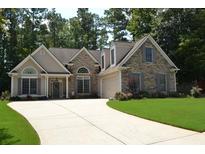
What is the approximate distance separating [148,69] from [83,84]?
7.42 metres

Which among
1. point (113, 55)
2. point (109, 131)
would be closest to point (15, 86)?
point (113, 55)

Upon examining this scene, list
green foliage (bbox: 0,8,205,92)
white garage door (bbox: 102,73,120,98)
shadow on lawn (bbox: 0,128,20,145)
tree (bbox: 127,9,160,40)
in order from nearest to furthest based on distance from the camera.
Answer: shadow on lawn (bbox: 0,128,20,145), white garage door (bbox: 102,73,120,98), green foliage (bbox: 0,8,205,92), tree (bbox: 127,9,160,40)

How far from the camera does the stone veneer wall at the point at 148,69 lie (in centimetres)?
2746

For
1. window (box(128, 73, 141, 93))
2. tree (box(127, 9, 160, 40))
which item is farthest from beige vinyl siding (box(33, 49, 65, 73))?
tree (box(127, 9, 160, 40))

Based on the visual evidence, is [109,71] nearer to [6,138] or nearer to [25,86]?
[25,86]

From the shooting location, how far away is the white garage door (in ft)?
91.9

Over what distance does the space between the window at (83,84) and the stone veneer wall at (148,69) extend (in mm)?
6020

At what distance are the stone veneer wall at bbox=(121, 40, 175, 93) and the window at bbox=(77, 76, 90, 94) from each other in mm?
6020

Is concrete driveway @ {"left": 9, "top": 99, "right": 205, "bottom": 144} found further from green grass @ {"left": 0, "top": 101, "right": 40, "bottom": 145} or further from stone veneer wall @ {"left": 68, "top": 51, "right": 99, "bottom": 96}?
stone veneer wall @ {"left": 68, "top": 51, "right": 99, "bottom": 96}

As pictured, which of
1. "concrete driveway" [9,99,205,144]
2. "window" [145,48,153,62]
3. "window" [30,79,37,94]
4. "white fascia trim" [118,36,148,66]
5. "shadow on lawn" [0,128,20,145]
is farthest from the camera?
"window" [30,79,37,94]

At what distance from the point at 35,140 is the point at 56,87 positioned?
22.4m

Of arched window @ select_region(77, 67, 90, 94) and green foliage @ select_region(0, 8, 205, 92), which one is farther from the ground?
green foliage @ select_region(0, 8, 205, 92)

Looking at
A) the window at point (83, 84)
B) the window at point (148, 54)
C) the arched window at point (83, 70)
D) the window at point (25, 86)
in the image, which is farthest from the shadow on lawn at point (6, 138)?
the arched window at point (83, 70)

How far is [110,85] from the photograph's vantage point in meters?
29.7
